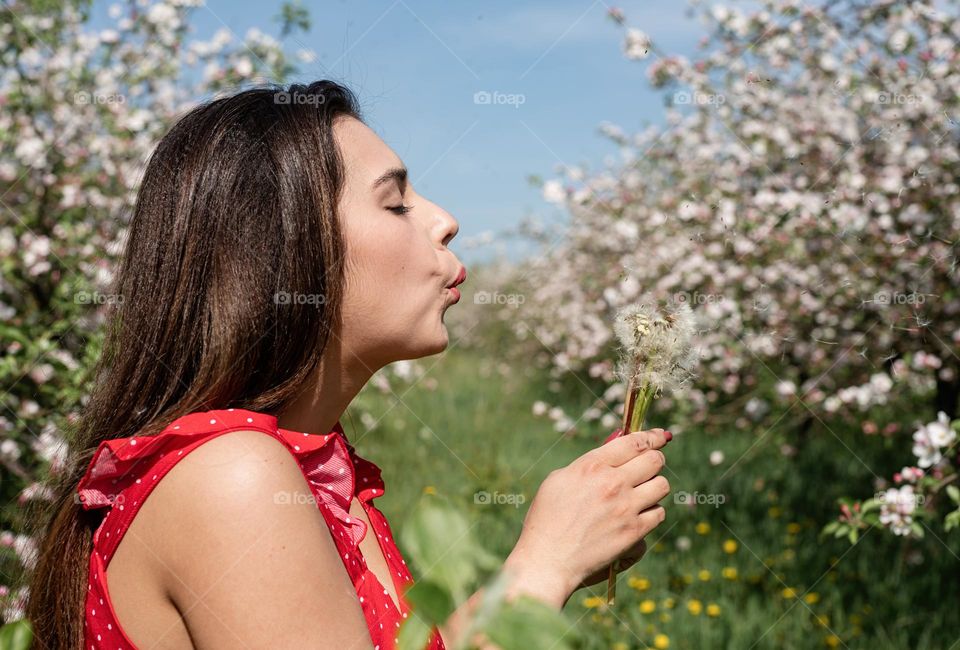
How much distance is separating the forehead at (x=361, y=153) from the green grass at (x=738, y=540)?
2.82 ft

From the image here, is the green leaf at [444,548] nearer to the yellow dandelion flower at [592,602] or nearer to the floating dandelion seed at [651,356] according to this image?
the floating dandelion seed at [651,356]

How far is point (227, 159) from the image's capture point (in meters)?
1.17

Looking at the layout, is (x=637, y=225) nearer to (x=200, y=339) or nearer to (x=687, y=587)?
(x=687, y=587)

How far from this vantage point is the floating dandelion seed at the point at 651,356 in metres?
1.19

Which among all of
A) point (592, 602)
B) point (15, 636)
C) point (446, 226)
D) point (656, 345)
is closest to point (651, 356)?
point (656, 345)

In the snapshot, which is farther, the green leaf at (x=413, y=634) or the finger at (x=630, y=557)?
the finger at (x=630, y=557)

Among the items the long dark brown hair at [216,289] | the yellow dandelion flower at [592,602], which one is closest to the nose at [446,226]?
the long dark brown hair at [216,289]

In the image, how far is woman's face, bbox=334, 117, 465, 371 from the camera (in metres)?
1.21

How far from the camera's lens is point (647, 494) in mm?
1120

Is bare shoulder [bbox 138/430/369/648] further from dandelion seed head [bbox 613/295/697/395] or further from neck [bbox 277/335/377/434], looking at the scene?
dandelion seed head [bbox 613/295/697/395]

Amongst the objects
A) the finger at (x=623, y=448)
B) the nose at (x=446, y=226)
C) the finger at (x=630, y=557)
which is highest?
the nose at (x=446, y=226)

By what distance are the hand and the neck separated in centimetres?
34

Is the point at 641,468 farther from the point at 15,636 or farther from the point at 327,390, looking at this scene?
the point at 15,636

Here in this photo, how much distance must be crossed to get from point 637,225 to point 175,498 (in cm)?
434
